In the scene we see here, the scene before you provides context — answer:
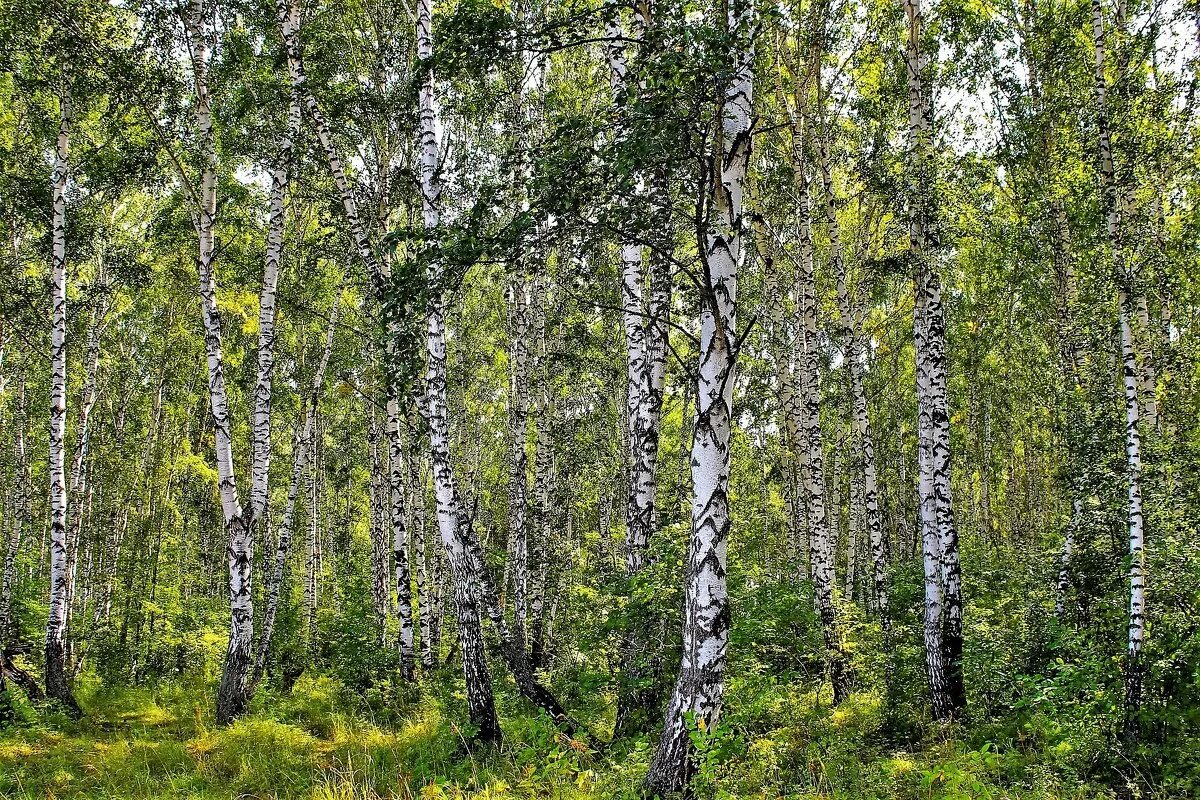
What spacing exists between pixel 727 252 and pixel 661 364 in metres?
3.27

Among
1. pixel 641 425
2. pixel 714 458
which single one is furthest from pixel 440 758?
pixel 714 458

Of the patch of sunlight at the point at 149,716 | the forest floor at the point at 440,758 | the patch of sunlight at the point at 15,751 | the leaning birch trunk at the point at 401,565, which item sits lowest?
the patch of sunlight at the point at 149,716

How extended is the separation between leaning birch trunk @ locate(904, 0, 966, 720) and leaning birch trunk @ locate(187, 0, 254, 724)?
386 inches

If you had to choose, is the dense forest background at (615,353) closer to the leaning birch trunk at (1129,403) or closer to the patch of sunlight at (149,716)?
the leaning birch trunk at (1129,403)

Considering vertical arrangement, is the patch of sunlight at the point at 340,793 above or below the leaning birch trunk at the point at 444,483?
below

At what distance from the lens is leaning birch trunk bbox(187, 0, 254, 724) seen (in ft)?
34.9

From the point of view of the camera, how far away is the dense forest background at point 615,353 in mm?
5672

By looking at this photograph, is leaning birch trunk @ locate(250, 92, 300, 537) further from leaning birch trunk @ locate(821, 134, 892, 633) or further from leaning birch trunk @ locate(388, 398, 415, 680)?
leaning birch trunk @ locate(821, 134, 892, 633)

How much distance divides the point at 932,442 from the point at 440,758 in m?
7.19

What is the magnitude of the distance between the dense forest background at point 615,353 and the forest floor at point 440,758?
68 millimetres

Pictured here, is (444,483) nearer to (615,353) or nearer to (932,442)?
(932,442)

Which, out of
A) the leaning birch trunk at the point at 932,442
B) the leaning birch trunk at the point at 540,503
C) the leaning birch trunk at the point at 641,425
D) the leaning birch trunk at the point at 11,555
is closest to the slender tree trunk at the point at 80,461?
the leaning birch trunk at the point at 11,555

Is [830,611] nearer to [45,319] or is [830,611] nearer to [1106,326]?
[1106,326]

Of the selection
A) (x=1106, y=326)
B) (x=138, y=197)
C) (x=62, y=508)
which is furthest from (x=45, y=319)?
(x=1106, y=326)
